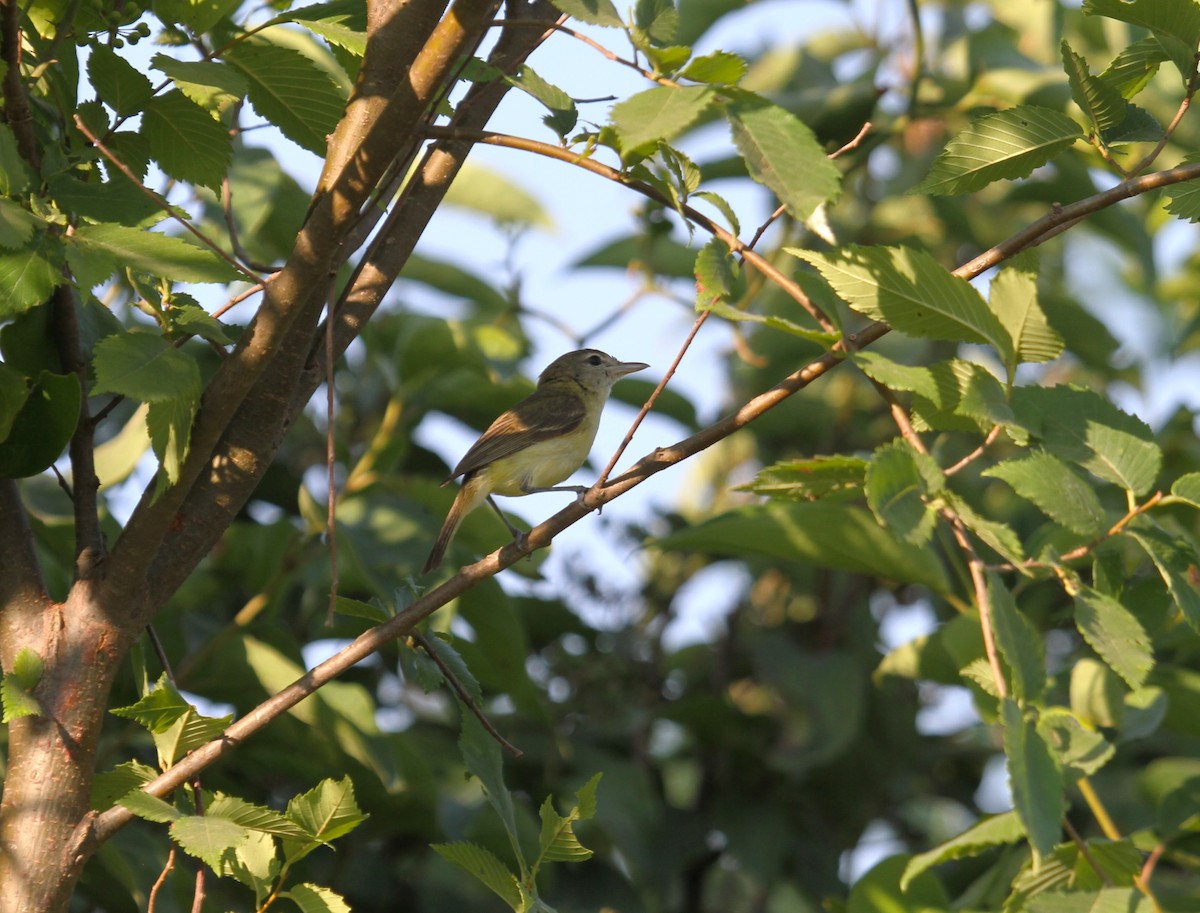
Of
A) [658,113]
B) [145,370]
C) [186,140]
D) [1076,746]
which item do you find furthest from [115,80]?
[1076,746]

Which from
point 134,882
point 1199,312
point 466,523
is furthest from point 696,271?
point 1199,312

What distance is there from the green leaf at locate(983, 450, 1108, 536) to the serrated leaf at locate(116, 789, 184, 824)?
1171 millimetres

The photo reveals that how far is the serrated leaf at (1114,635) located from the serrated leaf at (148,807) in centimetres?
122

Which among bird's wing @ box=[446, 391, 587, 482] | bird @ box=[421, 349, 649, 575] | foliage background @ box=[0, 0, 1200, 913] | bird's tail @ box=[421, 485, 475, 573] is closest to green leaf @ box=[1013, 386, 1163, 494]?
foliage background @ box=[0, 0, 1200, 913]

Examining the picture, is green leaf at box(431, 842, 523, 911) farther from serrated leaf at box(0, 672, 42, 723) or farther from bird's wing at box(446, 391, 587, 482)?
→ bird's wing at box(446, 391, 587, 482)

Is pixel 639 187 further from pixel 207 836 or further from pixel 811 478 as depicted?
pixel 207 836

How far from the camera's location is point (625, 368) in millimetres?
4578

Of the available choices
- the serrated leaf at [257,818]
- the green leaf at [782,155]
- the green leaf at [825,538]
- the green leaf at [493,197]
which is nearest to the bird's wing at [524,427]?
the green leaf at [493,197]

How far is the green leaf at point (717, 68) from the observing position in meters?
1.43

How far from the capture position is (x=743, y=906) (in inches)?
158

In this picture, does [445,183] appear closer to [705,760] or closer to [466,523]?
[466,523]

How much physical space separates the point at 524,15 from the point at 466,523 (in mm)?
1652

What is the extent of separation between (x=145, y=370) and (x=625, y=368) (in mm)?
2942

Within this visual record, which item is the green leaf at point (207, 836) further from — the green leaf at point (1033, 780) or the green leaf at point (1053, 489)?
the green leaf at point (1053, 489)
